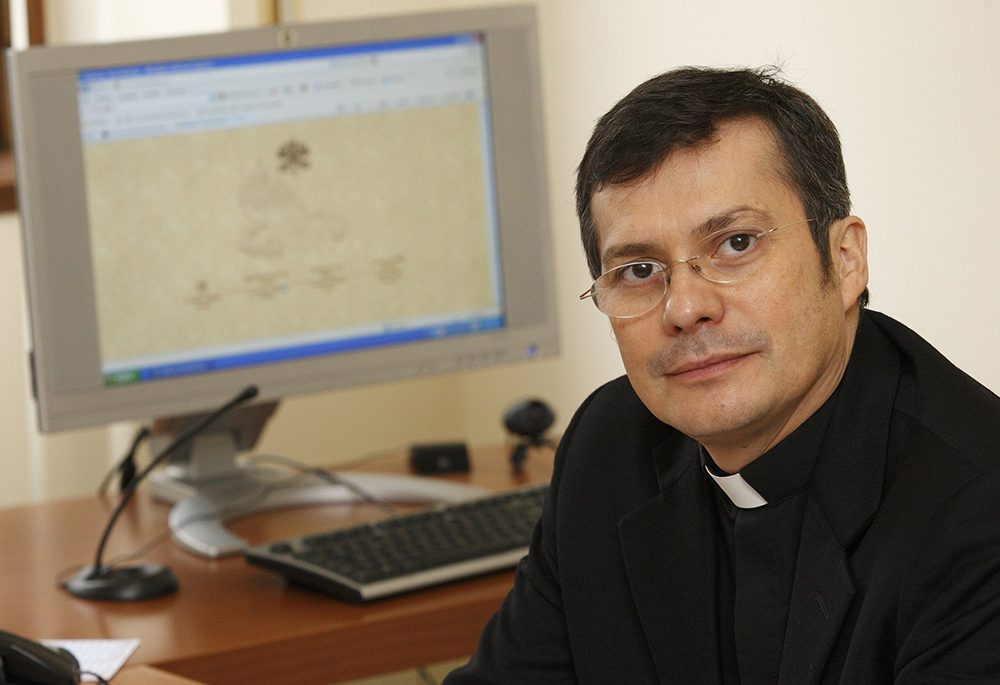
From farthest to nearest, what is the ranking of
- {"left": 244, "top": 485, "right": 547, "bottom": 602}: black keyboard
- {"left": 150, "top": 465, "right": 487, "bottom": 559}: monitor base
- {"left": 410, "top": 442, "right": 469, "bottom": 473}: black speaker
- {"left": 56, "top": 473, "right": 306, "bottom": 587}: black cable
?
{"left": 410, "top": 442, "right": 469, "bottom": 473}: black speaker
{"left": 150, "top": 465, "right": 487, "bottom": 559}: monitor base
{"left": 56, "top": 473, "right": 306, "bottom": 587}: black cable
{"left": 244, "top": 485, "right": 547, "bottom": 602}: black keyboard

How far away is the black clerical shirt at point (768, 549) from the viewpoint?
1.02 metres

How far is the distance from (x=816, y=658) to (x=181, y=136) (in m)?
1.10

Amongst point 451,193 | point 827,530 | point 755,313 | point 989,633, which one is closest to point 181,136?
point 451,193

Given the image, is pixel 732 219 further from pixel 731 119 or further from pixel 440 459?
pixel 440 459

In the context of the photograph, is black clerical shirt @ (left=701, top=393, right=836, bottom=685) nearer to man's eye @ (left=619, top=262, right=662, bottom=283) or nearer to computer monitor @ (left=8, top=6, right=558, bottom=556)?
man's eye @ (left=619, top=262, right=662, bottom=283)

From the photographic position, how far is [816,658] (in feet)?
3.10

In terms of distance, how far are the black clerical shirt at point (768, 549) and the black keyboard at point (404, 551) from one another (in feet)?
1.43

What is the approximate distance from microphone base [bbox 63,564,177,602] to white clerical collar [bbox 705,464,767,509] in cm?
72

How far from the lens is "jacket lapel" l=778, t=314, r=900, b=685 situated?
95cm

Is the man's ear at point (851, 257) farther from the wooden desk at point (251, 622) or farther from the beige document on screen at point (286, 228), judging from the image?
the beige document on screen at point (286, 228)

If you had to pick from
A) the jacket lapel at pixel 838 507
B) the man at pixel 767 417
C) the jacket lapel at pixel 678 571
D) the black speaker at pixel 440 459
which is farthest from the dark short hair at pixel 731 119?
the black speaker at pixel 440 459

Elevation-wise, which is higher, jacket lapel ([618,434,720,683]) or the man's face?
the man's face

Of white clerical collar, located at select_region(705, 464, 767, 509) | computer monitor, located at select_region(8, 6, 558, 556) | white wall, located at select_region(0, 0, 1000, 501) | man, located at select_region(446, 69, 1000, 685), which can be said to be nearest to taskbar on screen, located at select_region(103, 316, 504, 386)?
computer monitor, located at select_region(8, 6, 558, 556)

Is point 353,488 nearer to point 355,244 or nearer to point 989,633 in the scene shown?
point 355,244
